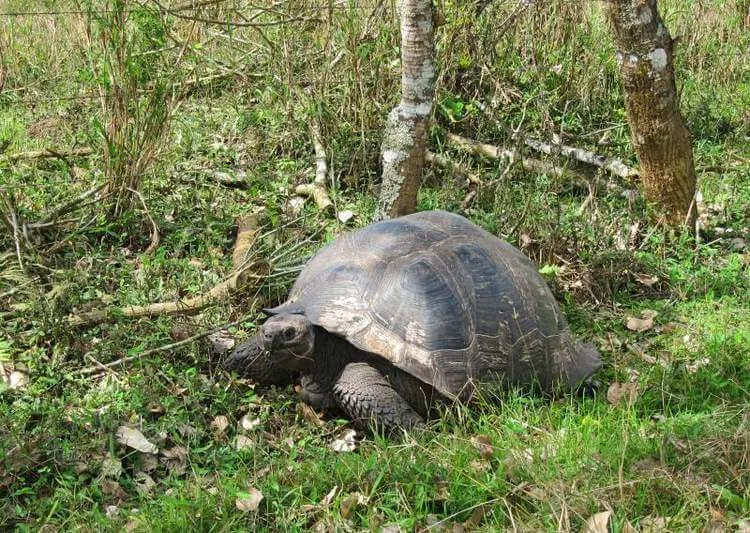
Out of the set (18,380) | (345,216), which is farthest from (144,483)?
(345,216)

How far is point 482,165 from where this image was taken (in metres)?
6.78

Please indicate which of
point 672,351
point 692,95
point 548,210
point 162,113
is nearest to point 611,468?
point 672,351

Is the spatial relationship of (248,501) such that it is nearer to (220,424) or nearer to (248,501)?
(248,501)

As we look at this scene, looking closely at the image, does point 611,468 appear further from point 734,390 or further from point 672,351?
point 672,351

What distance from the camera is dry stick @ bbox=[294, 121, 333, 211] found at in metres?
6.17

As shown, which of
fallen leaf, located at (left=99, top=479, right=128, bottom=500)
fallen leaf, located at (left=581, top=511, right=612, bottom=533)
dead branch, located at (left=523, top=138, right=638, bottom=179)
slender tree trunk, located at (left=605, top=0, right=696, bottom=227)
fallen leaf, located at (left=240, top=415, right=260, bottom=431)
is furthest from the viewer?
dead branch, located at (left=523, top=138, right=638, bottom=179)

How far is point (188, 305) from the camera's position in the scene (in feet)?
15.7

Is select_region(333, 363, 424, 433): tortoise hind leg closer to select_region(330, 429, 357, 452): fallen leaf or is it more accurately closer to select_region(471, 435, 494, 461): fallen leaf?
select_region(330, 429, 357, 452): fallen leaf

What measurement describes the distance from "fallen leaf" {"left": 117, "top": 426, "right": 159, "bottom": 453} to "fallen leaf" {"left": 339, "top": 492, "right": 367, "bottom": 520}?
3.33 feet

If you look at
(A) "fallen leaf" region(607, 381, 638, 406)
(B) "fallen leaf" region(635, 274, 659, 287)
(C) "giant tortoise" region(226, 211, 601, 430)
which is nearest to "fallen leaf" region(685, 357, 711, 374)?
(A) "fallen leaf" region(607, 381, 638, 406)

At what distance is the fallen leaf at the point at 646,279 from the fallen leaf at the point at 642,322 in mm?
Answer: 348

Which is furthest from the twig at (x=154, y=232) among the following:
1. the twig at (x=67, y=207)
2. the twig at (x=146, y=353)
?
the twig at (x=146, y=353)

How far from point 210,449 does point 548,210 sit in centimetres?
299

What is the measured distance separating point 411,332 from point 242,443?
0.95 m
